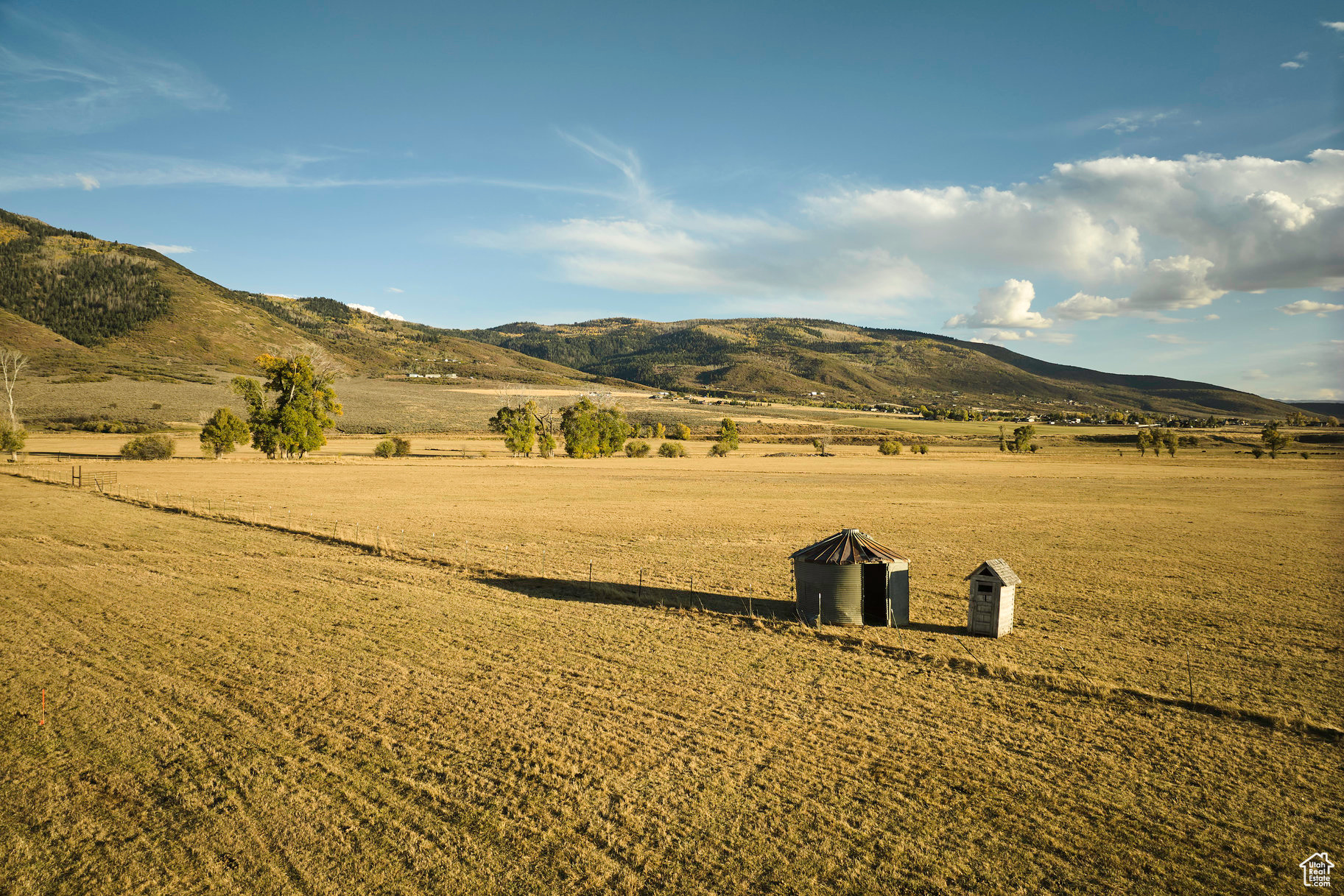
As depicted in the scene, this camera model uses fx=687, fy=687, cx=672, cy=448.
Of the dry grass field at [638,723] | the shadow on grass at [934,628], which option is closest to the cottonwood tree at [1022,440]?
the dry grass field at [638,723]

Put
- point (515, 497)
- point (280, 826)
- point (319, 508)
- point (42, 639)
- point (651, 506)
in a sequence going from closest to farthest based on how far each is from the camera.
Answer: point (280, 826), point (42, 639), point (319, 508), point (651, 506), point (515, 497)

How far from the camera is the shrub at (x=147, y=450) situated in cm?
7281

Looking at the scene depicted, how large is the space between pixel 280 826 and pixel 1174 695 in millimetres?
17337

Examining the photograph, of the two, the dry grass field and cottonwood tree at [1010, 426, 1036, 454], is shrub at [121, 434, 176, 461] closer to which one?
the dry grass field

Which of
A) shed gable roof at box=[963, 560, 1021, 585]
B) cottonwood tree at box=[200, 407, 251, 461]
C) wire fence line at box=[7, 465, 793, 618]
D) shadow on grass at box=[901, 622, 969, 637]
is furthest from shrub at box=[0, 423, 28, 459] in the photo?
shed gable roof at box=[963, 560, 1021, 585]

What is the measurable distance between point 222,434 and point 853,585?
79.2 meters

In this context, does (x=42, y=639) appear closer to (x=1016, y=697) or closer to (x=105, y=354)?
(x=1016, y=697)

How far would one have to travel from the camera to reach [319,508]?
41781mm

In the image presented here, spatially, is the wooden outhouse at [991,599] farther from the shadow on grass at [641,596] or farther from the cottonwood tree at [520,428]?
the cottonwood tree at [520,428]

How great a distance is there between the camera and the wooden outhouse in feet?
63.0

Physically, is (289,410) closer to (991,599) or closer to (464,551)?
(464,551)

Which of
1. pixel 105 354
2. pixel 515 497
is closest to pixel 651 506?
pixel 515 497

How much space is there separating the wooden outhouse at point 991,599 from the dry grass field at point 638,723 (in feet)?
2.32

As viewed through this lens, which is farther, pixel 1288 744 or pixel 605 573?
pixel 605 573
